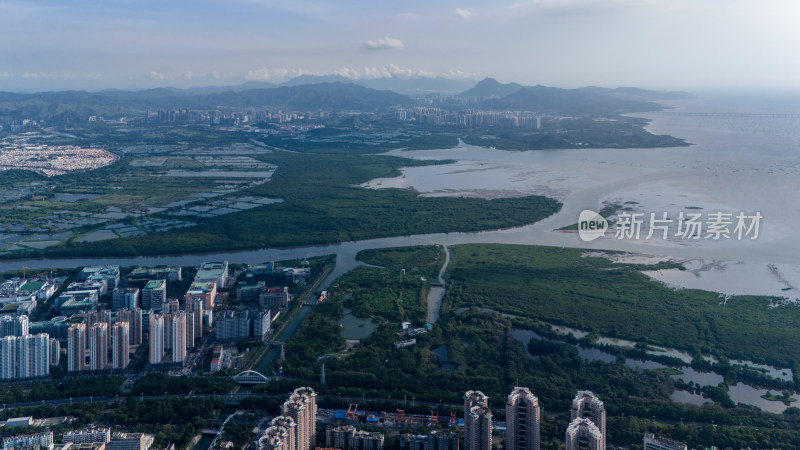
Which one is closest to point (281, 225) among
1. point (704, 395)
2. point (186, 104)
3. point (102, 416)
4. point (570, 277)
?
point (570, 277)

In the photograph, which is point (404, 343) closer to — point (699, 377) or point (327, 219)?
point (699, 377)

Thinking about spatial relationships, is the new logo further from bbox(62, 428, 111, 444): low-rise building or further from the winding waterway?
bbox(62, 428, 111, 444): low-rise building

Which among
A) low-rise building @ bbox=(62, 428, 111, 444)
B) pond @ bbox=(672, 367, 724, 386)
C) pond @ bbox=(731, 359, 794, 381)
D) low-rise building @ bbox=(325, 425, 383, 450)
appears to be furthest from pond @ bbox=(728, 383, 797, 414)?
low-rise building @ bbox=(62, 428, 111, 444)

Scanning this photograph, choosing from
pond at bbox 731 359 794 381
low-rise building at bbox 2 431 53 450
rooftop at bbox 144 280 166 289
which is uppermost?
rooftop at bbox 144 280 166 289

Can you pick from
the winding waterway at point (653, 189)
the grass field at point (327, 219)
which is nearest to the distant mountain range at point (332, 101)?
the winding waterway at point (653, 189)

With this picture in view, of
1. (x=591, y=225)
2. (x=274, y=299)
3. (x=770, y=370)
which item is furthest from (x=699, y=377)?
(x=591, y=225)

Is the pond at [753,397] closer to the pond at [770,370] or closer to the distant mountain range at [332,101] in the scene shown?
the pond at [770,370]
